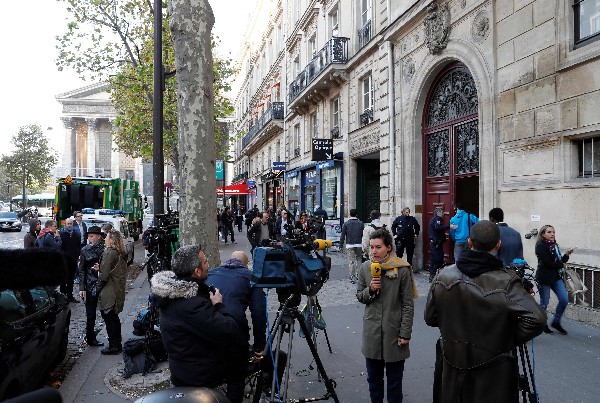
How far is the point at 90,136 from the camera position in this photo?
7344 cm

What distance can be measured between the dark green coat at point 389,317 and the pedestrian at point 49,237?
7566 millimetres

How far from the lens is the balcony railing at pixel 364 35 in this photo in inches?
638

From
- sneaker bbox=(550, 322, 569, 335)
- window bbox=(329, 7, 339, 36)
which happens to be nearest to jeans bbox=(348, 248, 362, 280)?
sneaker bbox=(550, 322, 569, 335)

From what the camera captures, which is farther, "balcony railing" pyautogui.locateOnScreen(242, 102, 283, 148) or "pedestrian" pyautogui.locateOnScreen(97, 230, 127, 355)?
"balcony railing" pyautogui.locateOnScreen(242, 102, 283, 148)

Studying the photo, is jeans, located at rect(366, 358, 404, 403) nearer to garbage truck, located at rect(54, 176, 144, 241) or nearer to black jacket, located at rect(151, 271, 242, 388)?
black jacket, located at rect(151, 271, 242, 388)

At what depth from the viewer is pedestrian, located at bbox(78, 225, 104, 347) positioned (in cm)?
652

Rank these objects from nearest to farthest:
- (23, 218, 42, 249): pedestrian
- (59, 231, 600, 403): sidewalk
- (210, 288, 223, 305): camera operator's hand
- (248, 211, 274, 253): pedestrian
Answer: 1. (210, 288, 223, 305): camera operator's hand
2. (59, 231, 600, 403): sidewalk
3. (23, 218, 42, 249): pedestrian
4. (248, 211, 274, 253): pedestrian

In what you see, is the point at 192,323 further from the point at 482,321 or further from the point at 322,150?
the point at 322,150

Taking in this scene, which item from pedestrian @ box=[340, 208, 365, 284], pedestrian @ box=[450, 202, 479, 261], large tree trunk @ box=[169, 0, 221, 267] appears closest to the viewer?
large tree trunk @ box=[169, 0, 221, 267]

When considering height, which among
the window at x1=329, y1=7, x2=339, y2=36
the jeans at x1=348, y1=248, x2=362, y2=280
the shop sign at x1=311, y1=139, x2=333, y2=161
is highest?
the window at x1=329, y1=7, x2=339, y2=36

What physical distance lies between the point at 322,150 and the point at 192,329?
1602cm

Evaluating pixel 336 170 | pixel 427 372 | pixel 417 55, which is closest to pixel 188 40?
pixel 427 372

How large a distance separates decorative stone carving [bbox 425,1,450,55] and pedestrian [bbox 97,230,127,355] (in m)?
8.70

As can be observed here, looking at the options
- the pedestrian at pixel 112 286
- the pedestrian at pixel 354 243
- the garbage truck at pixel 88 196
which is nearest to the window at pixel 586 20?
the pedestrian at pixel 354 243
